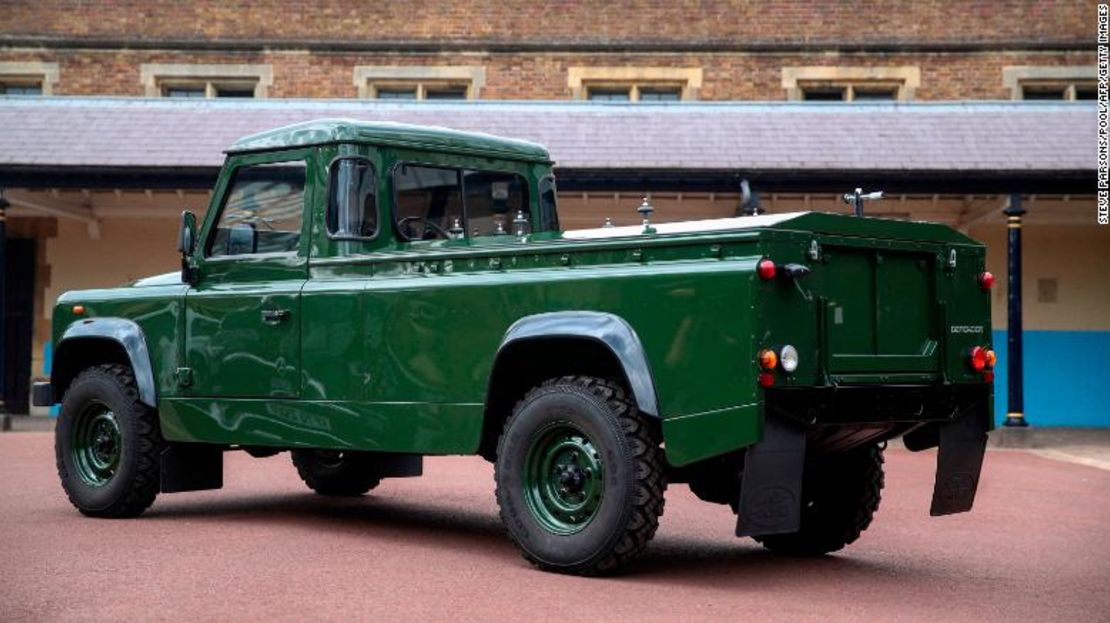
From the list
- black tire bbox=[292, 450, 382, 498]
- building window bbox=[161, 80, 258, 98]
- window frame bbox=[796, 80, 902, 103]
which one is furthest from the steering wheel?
building window bbox=[161, 80, 258, 98]

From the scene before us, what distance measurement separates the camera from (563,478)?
646cm

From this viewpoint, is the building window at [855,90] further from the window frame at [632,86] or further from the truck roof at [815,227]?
the truck roof at [815,227]

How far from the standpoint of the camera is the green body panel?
600cm

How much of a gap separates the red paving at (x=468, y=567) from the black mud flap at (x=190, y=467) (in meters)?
0.20

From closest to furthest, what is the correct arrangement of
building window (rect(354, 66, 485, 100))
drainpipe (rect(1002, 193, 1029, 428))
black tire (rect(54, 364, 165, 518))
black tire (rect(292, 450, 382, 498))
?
black tire (rect(54, 364, 165, 518)) → black tire (rect(292, 450, 382, 498)) → drainpipe (rect(1002, 193, 1029, 428)) → building window (rect(354, 66, 485, 100))

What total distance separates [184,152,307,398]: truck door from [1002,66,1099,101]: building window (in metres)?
Answer: 17.7

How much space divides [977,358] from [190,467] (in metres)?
4.65

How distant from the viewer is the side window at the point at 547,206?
882 cm

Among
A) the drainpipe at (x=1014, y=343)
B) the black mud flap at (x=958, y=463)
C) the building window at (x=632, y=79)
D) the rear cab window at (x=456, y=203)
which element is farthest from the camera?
the building window at (x=632, y=79)

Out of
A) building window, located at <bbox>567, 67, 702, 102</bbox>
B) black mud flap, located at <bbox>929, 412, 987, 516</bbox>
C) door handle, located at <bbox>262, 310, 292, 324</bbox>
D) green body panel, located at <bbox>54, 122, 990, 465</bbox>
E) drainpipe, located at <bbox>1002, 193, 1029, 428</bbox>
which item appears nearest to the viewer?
green body panel, located at <bbox>54, 122, 990, 465</bbox>

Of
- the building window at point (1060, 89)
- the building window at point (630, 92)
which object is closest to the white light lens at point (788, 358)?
the building window at point (630, 92)

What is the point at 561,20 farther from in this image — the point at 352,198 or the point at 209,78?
the point at 352,198

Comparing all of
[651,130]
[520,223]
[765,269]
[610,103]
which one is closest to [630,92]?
[610,103]

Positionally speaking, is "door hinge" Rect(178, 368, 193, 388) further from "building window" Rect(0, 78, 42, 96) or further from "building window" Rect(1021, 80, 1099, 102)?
"building window" Rect(1021, 80, 1099, 102)
